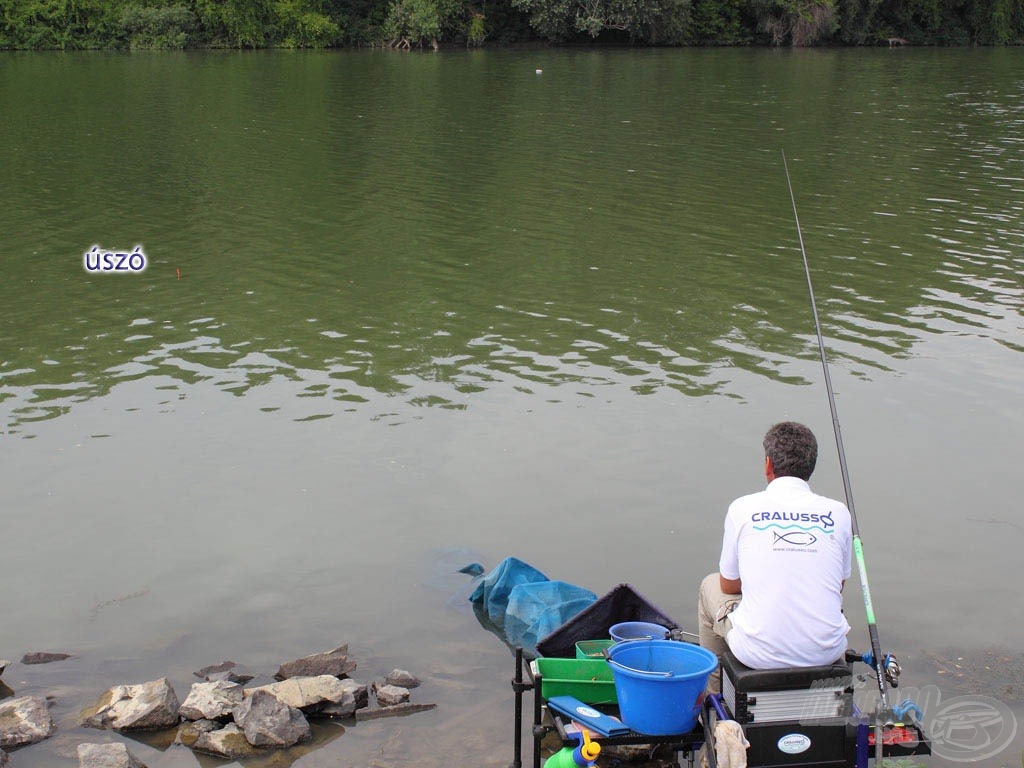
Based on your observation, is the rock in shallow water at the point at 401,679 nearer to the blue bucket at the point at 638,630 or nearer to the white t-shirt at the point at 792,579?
the blue bucket at the point at 638,630

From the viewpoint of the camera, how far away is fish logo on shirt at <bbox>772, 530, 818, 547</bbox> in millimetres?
4074

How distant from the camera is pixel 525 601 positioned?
582cm

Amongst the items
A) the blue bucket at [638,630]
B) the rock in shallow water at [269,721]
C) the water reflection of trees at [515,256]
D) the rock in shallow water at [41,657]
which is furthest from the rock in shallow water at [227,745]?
the water reflection of trees at [515,256]

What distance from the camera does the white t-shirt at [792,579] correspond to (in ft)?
13.4

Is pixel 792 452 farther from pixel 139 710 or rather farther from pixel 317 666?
pixel 139 710

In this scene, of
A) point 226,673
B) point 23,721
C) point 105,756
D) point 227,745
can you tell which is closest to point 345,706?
point 227,745

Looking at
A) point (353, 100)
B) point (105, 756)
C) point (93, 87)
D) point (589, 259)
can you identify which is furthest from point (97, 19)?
point (105, 756)

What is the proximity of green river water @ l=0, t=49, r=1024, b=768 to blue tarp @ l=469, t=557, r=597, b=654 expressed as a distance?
16cm

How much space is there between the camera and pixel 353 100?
28453 millimetres

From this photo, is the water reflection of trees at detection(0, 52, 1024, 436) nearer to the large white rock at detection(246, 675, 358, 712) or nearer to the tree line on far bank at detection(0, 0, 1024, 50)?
the large white rock at detection(246, 675, 358, 712)

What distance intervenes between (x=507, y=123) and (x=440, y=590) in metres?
19.3

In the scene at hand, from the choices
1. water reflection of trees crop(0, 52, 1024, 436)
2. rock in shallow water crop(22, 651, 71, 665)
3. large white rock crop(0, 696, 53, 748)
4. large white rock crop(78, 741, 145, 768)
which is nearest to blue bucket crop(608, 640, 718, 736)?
large white rock crop(78, 741, 145, 768)

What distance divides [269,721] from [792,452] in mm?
2495

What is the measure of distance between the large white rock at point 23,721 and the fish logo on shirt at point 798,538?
3.24 metres
